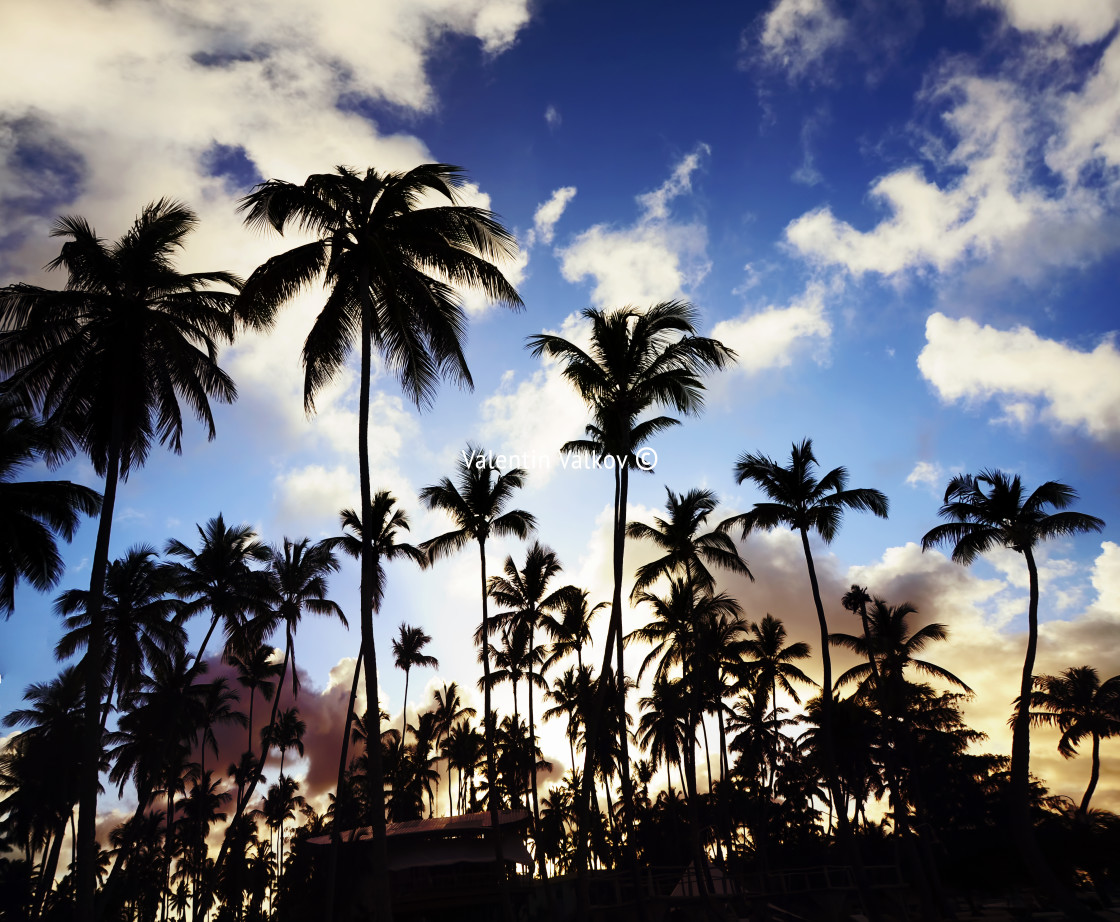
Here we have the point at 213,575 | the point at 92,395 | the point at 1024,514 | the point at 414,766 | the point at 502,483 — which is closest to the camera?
the point at 92,395

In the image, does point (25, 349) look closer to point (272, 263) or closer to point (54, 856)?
point (272, 263)

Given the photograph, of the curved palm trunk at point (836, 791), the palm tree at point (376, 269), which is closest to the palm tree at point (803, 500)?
the curved palm trunk at point (836, 791)

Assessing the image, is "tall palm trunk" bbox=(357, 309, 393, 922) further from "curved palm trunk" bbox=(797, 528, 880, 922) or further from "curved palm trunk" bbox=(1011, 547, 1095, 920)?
"curved palm trunk" bbox=(1011, 547, 1095, 920)

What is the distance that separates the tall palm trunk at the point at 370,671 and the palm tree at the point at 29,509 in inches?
364

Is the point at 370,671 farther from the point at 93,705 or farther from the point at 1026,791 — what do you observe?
the point at 1026,791

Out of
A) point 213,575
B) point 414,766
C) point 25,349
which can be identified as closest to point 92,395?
point 25,349

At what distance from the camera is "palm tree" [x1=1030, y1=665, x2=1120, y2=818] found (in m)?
49.2

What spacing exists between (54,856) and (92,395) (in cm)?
2794

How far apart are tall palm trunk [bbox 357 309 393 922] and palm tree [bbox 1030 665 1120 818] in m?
49.8

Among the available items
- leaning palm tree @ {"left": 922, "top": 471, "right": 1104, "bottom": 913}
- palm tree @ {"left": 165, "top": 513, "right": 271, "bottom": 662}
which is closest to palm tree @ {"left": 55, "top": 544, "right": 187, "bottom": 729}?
palm tree @ {"left": 165, "top": 513, "right": 271, "bottom": 662}

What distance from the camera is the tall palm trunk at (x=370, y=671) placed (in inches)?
531

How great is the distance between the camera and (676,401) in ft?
79.2

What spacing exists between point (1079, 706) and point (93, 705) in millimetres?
57507

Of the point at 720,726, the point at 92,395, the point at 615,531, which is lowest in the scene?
the point at 720,726
